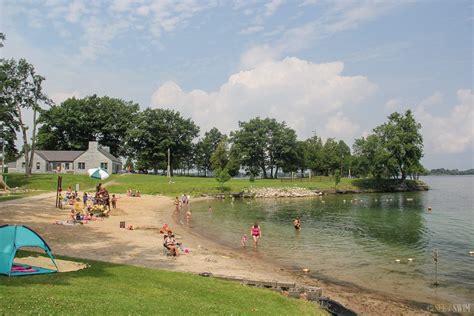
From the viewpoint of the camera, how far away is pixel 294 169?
11638cm

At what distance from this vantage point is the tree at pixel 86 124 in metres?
101

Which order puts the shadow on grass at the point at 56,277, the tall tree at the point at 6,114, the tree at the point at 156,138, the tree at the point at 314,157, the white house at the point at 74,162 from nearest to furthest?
the shadow on grass at the point at 56,277
the tall tree at the point at 6,114
the white house at the point at 74,162
the tree at the point at 156,138
the tree at the point at 314,157

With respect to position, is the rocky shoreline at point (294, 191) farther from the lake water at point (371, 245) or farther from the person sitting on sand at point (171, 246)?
the person sitting on sand at point (171, 246)

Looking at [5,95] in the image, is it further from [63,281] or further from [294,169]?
[294,169]

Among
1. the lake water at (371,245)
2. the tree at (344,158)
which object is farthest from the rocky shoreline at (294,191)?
the lake water at (371,245)

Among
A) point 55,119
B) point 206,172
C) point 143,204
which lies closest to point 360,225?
point 143,204

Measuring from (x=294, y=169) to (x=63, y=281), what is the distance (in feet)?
351

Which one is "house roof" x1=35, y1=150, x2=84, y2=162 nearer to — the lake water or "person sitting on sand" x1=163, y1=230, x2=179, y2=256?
the lake water

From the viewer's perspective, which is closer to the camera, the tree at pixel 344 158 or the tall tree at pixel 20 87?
the tall tree at pixel 20 87

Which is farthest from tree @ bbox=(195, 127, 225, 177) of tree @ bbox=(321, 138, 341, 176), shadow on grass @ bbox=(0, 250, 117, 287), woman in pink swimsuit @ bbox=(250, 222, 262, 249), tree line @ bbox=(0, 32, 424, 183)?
shadow on grass @ bbox=(0, 250, 117, 287)

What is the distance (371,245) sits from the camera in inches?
1097

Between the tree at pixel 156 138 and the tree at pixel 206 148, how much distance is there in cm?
1416

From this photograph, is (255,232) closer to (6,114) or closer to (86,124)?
(6,114)

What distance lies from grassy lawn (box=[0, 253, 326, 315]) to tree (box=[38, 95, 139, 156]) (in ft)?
310
